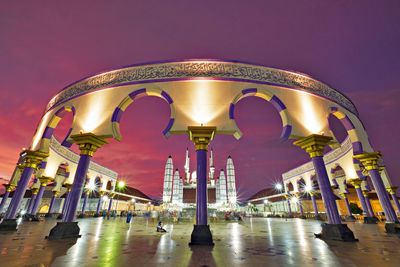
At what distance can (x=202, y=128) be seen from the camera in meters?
6.57

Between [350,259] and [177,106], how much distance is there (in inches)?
244

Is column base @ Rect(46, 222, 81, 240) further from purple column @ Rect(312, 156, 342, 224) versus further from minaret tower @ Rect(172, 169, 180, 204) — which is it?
minaret tower @ Rect(172, 169, 180, 204)

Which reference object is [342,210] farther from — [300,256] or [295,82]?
[300,256]

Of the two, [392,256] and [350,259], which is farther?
[392,256]

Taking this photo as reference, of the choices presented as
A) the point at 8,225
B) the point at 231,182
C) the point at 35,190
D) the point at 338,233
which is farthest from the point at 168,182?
the point at 338,233

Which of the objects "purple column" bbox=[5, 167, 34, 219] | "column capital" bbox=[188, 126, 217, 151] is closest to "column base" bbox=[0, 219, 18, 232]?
"purple column" bbox=[5, 167, 34, 219]

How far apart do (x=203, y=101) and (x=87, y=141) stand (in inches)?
183

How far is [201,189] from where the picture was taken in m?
6.20

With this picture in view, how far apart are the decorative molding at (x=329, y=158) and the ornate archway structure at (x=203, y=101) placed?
19.4ft

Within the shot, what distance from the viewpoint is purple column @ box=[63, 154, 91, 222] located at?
6613mm

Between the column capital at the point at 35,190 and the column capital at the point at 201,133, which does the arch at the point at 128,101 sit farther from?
the column capital at the point at 35,190

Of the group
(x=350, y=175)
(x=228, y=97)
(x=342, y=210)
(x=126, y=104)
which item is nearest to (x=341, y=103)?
(x=228, y=97)

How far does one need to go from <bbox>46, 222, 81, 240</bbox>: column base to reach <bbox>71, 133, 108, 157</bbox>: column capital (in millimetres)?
2476

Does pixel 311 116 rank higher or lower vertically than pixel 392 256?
higher
